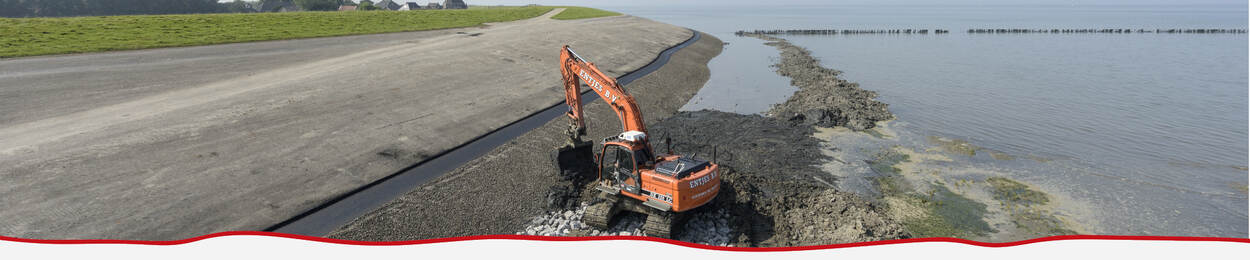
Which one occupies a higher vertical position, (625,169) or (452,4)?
(452,4)

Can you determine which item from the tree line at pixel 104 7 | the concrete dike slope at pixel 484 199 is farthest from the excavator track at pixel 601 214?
the tree line at pixel 104 7

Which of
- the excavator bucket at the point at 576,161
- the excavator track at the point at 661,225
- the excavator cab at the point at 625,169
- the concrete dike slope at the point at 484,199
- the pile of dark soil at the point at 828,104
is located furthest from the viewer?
the pile of dark soil at the point at 828,104

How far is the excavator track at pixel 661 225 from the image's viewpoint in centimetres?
1326

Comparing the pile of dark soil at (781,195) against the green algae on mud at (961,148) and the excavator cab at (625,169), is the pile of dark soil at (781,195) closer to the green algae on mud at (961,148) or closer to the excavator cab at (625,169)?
the excavator cab at (625,169)

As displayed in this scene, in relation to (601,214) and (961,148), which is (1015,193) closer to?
(961,148)

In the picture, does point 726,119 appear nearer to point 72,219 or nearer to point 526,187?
point 526,187

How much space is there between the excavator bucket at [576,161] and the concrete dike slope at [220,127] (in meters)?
1.93

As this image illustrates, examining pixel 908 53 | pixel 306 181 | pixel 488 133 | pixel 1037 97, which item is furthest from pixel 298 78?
pixel 908 53

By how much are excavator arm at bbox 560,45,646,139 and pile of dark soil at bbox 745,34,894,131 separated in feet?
46.9

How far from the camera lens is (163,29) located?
48.6 meters

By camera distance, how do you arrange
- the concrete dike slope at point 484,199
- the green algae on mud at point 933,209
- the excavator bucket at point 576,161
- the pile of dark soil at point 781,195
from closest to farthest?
the pile of dark soil at point 781,195
the concrete dike slope at point 484,199
the green algae on mud at point 933,209
the excavator bucket at point 576,161

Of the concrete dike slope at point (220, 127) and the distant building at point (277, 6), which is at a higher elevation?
the distant building at point (277, 6)

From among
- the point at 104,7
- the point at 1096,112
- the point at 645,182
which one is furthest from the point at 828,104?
the point at 104,7

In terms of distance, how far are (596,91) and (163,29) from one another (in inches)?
2070
